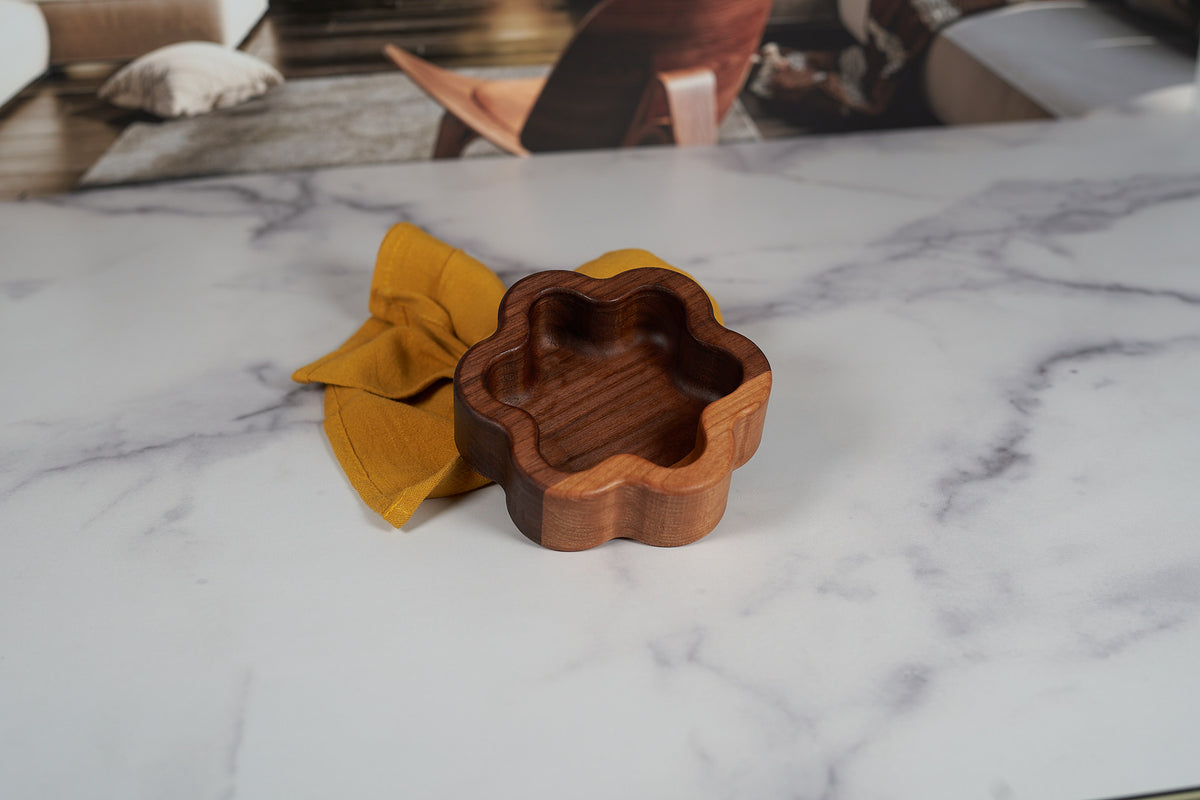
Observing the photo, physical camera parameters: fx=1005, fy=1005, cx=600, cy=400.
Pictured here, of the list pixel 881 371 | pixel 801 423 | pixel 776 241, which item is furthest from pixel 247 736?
pixel 776 241

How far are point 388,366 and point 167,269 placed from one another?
0.35m

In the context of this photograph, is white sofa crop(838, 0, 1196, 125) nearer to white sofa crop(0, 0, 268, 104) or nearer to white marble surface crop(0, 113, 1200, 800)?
white marble surface crop(0, 113, 1200, 800)

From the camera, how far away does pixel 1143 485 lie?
0.78 metres

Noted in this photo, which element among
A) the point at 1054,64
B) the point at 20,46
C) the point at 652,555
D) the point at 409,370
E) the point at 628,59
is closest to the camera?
the point at 652,555

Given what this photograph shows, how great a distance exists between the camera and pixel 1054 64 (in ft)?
4.35

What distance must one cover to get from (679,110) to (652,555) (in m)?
0.72

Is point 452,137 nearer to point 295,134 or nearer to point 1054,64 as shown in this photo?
point 295,134

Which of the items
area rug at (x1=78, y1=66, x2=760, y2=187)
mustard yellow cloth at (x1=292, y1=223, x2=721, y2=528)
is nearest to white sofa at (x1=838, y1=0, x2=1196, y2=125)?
area rug at (x1=78, y1=66, x2=760, y2=187)

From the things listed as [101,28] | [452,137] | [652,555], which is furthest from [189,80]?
[652,555]

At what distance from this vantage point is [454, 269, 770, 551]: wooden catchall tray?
66 cm

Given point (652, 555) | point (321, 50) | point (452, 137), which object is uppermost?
point (321, 50)

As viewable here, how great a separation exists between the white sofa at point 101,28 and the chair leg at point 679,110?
1.53 ft

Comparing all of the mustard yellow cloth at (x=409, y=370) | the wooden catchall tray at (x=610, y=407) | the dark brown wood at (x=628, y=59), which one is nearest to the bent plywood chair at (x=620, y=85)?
the dark brown wood at (x=628, y=59)

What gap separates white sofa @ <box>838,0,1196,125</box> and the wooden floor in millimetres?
407
